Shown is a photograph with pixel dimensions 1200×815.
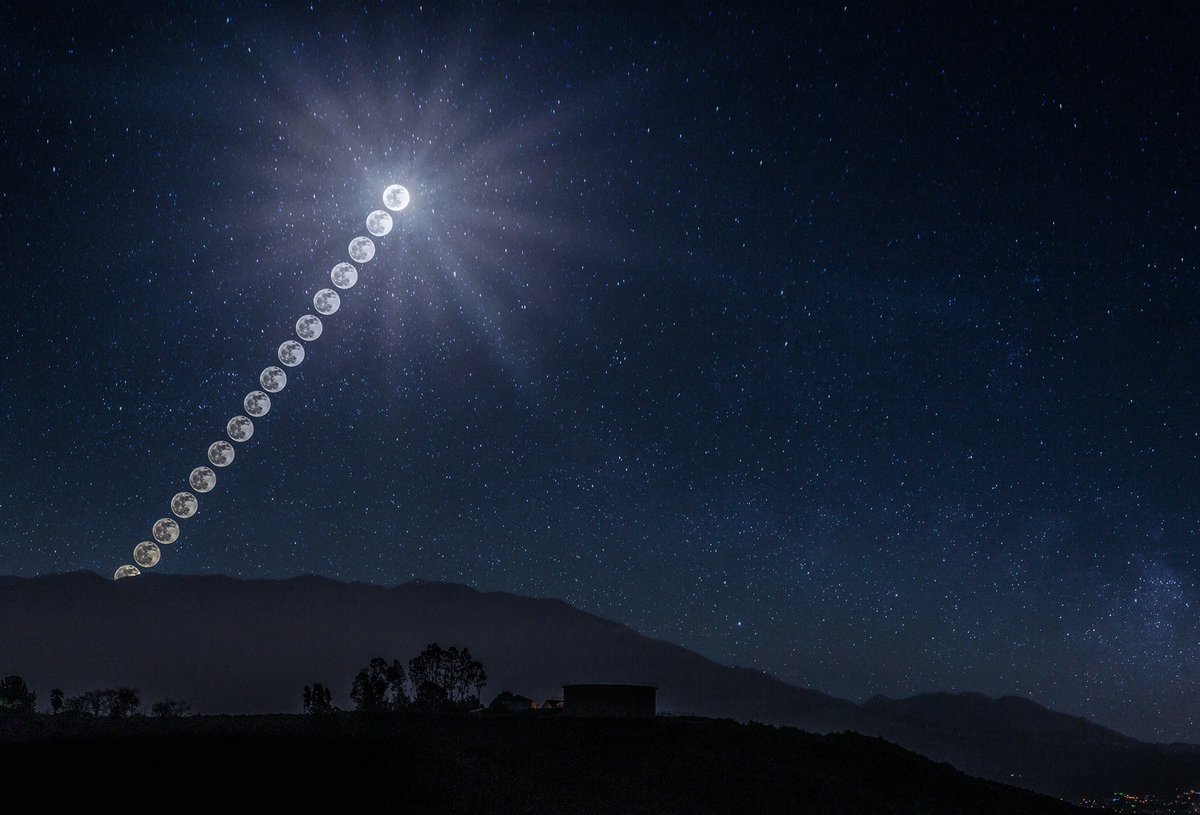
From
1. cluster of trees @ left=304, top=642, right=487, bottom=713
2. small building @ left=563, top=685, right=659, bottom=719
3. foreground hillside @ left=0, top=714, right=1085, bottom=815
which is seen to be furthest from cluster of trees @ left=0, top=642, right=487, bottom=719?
foreground hillside @ left=0, top=714, right=1085, bottom=815

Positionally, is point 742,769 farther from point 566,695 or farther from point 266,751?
point 266,751

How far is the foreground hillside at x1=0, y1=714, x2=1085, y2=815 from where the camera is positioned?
1560 inches

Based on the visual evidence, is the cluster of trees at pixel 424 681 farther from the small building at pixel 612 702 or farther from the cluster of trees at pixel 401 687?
the small building at pixel 612 702

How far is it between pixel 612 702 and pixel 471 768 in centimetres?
1862

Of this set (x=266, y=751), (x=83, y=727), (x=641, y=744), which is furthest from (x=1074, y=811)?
(x=83, y=727)

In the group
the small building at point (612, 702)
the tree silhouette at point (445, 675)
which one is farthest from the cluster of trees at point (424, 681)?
the small building at point (612, 702)

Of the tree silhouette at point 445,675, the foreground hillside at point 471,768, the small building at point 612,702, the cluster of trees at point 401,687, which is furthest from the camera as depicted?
the tree silhouette at point 445,675

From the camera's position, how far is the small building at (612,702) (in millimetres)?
62812

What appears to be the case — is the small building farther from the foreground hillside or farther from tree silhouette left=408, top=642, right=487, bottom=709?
tree silhouette left=408, top=642, right=487, bottom=709

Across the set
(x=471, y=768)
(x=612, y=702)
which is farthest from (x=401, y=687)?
(x=471, y=768)

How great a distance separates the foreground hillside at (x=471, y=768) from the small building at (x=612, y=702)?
8.26ft

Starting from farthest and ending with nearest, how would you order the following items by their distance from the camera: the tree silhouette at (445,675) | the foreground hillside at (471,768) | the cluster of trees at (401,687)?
the tree silhouette at (445,675)
the cluster of trees at (401,687)
the foreground hillside at (471,768)

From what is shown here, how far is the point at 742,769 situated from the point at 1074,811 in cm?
3191

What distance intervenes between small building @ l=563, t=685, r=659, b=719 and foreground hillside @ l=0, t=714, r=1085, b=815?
8.26 ft
